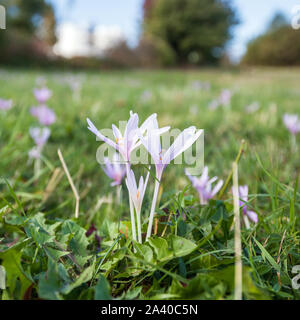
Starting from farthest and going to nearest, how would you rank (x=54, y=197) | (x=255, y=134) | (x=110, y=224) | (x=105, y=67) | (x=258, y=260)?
(x=105, y=67)
(x=255, y=134)
(x=54, y=197)
(x=110, y=224)
(x=258, y=260)

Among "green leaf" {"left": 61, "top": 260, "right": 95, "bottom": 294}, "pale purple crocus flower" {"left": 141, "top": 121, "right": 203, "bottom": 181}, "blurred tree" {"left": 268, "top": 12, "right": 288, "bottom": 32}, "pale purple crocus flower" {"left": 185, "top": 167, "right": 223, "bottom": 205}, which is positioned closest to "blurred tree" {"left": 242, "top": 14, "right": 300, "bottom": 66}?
"blurred tree" {"left": 268, "top": 12, "right": 288, "bottom": 32}

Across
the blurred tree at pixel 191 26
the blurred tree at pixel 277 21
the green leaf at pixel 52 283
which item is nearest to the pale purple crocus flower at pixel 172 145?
the green leaf at pixel 52 283

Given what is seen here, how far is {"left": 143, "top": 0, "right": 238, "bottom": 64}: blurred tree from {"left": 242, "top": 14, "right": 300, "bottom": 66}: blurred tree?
305cm

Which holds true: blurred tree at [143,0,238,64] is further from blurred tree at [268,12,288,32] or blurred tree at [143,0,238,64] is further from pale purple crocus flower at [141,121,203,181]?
pale purple crocus flower at [141,121,203,181]

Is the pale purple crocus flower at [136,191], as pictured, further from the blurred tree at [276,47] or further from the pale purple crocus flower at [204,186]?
the blurred tree at [276,47]

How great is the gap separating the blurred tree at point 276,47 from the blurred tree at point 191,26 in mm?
3049

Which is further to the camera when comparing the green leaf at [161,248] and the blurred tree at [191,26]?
the blurred tree at [191,26]

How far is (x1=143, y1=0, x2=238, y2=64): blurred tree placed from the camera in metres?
26.0

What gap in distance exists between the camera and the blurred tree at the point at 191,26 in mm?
26016

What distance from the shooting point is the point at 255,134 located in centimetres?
215

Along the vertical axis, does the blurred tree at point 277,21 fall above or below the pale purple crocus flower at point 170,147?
above
